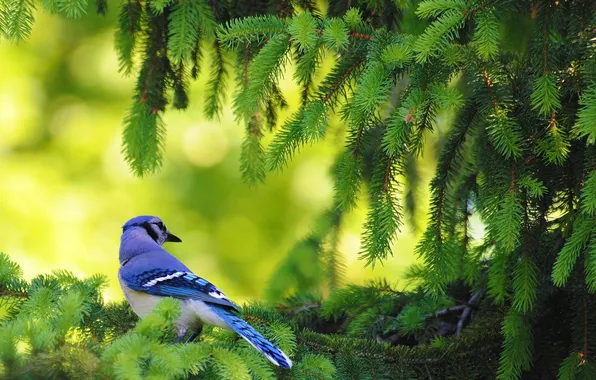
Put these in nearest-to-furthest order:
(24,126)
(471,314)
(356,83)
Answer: (356,83) → (471,314) → (24,126)

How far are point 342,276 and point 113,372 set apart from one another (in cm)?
237

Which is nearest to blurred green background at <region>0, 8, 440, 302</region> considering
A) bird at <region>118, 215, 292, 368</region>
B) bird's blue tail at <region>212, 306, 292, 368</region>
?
bird at <region>118, 215, 292, 368</region>

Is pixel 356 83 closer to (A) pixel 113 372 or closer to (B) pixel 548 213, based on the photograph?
(B) pixel 548 213

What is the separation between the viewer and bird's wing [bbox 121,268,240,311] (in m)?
2.79

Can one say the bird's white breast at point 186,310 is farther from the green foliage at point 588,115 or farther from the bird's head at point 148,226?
the green foliage at point 588,115

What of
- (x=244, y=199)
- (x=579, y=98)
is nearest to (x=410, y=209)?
(x=579, y=98)

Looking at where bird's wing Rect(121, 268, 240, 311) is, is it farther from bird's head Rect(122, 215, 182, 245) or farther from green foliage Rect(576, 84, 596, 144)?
green foliage Rect(576, 84, 596, 144)

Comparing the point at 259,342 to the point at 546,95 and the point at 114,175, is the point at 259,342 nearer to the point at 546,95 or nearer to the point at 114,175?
the point at 546,95

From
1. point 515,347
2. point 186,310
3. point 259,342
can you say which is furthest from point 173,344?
point 515,347

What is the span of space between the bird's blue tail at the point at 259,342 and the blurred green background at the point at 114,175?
137 inches

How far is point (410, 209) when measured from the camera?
415 centimetres

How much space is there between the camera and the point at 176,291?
2.92 m

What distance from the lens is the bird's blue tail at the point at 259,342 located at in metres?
2.30

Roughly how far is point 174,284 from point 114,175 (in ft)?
10.9
